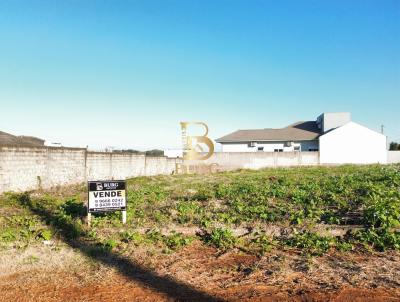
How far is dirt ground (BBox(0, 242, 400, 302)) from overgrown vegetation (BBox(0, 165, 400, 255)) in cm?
54

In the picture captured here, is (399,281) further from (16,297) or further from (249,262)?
(16,297)

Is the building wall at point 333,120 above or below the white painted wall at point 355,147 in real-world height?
above

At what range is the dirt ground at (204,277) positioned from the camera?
487 cm

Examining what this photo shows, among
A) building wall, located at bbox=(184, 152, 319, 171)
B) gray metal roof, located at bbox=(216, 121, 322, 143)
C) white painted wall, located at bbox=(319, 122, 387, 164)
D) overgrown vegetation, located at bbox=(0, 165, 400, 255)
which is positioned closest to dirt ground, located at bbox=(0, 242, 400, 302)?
overgrown vegetation, located at bbox=(0, 165, 400, 255)

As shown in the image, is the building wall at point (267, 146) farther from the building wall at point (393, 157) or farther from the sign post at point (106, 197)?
the sign post at point (106, 197)

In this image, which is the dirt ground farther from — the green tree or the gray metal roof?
the green tree

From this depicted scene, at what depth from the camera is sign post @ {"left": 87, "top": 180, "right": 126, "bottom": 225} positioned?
880 cm

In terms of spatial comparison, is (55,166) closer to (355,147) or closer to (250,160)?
(250,160)

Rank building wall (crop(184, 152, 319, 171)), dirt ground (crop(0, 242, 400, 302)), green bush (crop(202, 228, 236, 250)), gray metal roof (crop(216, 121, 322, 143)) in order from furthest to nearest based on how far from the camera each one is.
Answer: gray metal roof (crop(216, 121, 322, 143)), building wall (crop(184, 152, 319, 171)), green bush (crop(202, 228, 236, 250)), dirt ground (crop(0, 242, 400, 302))

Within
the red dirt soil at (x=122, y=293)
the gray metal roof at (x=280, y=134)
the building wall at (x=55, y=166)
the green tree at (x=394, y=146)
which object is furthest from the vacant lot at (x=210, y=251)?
the green tree at (x=394, y=146)

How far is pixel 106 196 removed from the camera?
8992mm

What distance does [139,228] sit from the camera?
337 inches

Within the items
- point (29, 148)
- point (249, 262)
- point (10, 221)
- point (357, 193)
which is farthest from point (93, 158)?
point (249, 262)

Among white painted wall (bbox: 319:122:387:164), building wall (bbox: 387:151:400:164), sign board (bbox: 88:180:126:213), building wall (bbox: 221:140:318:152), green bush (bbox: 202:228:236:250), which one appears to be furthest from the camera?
building wall (bbox: 221:140:318:152)
